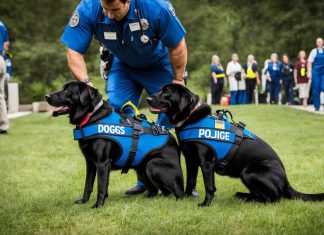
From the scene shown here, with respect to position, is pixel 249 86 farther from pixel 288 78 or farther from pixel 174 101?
pixel 174 101

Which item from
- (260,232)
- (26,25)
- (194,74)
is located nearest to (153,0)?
(260,232)

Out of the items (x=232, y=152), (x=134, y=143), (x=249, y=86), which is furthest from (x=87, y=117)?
(x=249, y=86)

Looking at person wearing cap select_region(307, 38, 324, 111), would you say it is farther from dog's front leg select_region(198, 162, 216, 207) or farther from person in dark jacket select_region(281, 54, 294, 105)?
dog's front leg select_region(198, 162, 216, 207)

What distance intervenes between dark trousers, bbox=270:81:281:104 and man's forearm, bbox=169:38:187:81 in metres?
17.7

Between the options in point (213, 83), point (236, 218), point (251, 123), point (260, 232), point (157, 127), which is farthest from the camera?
point (213, 83)

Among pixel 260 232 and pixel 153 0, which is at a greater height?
pixel 153 0

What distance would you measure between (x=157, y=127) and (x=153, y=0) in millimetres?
1134

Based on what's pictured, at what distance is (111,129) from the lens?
182 inches

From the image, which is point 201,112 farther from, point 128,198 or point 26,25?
point 26,25

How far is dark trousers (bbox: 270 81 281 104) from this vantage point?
22.4 metres

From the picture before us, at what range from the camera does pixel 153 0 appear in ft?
15.6

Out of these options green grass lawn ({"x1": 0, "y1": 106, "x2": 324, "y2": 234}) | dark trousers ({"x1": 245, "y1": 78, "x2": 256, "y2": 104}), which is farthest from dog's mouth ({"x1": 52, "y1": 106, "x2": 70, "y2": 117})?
dark trousers ({"x1": 245, "y1": 78, "x2": 256, "y2": 104})

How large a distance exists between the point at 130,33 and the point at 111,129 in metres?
0.91

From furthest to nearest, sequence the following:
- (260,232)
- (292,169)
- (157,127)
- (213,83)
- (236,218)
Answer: (213,83), (292,169), (157,127), (236,218), (260,232)
